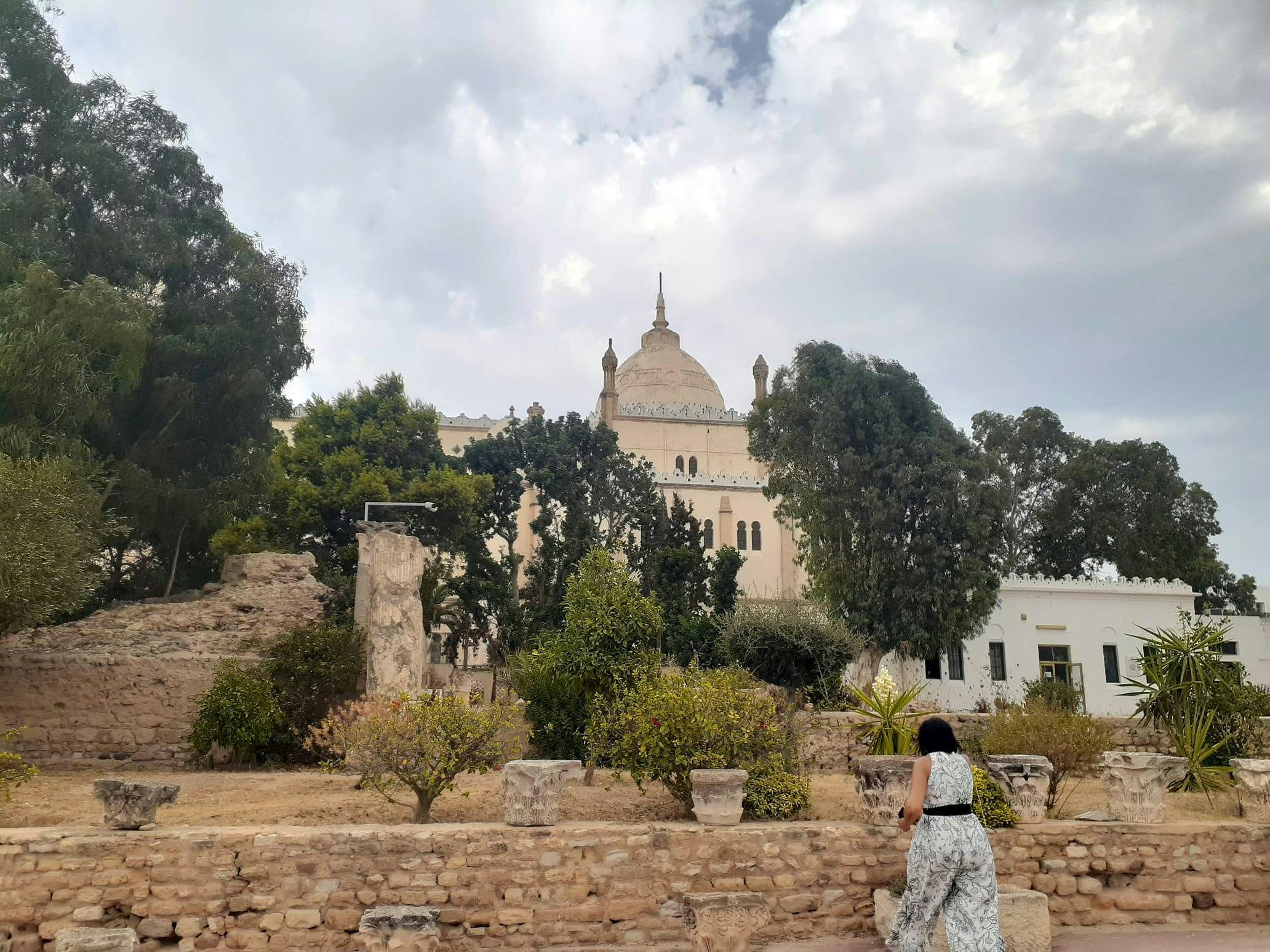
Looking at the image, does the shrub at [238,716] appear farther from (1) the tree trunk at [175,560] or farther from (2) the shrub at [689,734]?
(1) the tree trunk at [175,560]

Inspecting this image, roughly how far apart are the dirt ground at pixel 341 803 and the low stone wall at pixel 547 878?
0.72m

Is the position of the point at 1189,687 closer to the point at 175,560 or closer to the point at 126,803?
the point at 126,803

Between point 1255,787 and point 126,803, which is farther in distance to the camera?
point 1255,787

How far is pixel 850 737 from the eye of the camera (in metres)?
12.8

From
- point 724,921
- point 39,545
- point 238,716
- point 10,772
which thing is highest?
point 39,545

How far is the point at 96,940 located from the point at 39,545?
24.6ft

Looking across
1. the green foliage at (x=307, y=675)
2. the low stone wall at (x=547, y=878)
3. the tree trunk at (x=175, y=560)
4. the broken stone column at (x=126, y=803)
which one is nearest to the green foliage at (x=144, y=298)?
the tree trunk at (x=175, y=560)

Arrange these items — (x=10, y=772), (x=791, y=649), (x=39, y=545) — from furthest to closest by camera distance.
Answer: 1. (x=791, y=649)
2. (x=39, y=545)
3. (x=10, y=772)

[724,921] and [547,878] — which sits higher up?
[547,878]

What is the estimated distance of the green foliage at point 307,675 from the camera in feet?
42.4

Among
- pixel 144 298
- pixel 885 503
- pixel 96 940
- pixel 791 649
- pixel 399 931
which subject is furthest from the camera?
pixel 885 503

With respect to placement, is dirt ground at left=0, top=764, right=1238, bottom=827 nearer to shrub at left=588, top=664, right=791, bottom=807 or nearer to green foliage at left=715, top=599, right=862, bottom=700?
shrub at left=588, top=664, right=791, bottom=807

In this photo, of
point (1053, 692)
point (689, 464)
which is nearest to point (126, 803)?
→ point (1053, 692)

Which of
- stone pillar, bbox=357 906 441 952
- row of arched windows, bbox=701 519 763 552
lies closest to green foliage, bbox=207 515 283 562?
stone pillar, bbox=357 906 441 952
